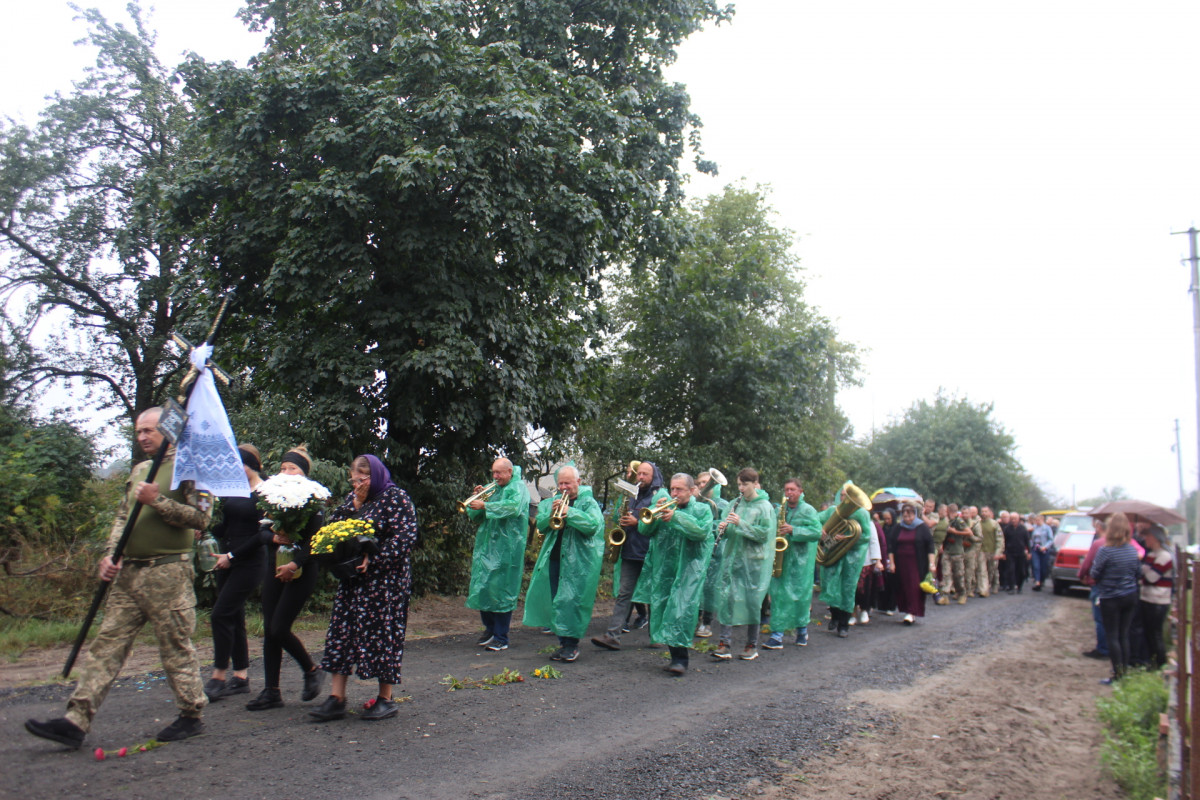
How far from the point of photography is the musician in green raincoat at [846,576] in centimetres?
1128

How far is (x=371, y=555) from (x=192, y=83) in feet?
33.8

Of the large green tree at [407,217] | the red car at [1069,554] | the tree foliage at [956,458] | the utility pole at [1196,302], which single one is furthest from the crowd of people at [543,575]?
the tree foliage at [956,458]

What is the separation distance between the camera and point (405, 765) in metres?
4.75

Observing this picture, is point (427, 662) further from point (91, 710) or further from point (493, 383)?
point (493, 383)

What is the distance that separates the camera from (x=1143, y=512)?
29.9 ft

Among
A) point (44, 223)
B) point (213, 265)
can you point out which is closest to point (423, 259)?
point (213, 265)

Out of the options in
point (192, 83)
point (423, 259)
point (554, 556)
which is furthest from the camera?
point (192, 83)

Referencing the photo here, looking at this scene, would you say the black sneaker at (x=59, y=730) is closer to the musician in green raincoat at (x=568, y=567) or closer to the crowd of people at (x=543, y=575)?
the crowd of people at (x=543, y=575)

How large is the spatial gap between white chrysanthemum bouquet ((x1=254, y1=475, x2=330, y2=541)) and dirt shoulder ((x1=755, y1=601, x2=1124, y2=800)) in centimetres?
336

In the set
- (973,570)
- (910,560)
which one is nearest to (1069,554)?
(973,570)

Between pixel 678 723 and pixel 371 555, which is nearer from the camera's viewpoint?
pixel 371 555

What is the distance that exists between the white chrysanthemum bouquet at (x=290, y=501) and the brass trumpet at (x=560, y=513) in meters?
3.41

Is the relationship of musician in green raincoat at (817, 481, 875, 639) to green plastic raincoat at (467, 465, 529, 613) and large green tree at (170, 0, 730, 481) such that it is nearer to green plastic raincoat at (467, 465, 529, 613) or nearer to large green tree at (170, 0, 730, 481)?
green plastic raincoat at (467, 465, 529, 613)

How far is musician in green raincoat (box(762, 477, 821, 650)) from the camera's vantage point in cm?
985
